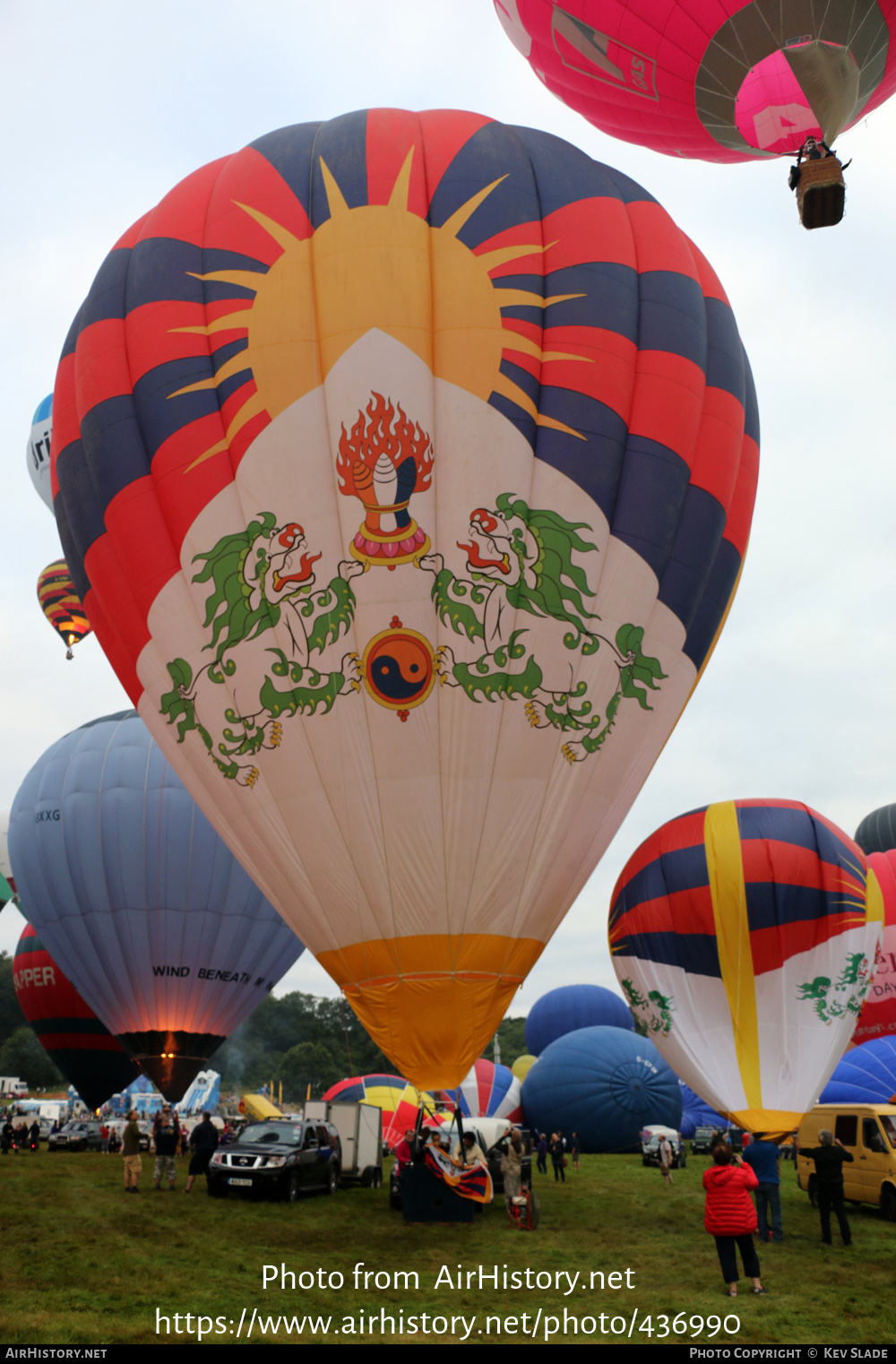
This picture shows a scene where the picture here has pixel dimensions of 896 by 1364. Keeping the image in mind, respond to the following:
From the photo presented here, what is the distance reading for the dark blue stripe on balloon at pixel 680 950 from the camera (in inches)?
551

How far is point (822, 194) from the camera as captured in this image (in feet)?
42.9

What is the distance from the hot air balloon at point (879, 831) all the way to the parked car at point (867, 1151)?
24725 mm

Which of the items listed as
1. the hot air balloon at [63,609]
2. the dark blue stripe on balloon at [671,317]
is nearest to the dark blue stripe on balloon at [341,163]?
the dark blue stripe on balloon at [671,317]

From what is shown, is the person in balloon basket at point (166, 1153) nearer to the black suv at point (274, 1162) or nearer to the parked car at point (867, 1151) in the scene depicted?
the black suv at point (274, 1162)

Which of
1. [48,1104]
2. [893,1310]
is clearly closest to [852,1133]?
[893,1310]

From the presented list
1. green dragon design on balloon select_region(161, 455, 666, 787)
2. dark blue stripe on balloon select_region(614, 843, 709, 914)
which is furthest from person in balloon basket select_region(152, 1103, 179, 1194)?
dark blue stripe on balloon select_region(614, 843, 709, 914)

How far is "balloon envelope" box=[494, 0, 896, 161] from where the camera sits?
42.5 feet

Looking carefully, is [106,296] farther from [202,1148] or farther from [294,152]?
[202,1148]

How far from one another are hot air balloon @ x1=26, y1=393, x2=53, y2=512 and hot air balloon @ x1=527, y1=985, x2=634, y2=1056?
927 inches

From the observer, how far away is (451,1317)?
21.8ft

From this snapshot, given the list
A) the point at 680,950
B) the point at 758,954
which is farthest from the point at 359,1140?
the point at 758,954

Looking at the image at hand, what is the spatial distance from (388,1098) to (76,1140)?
706cm
